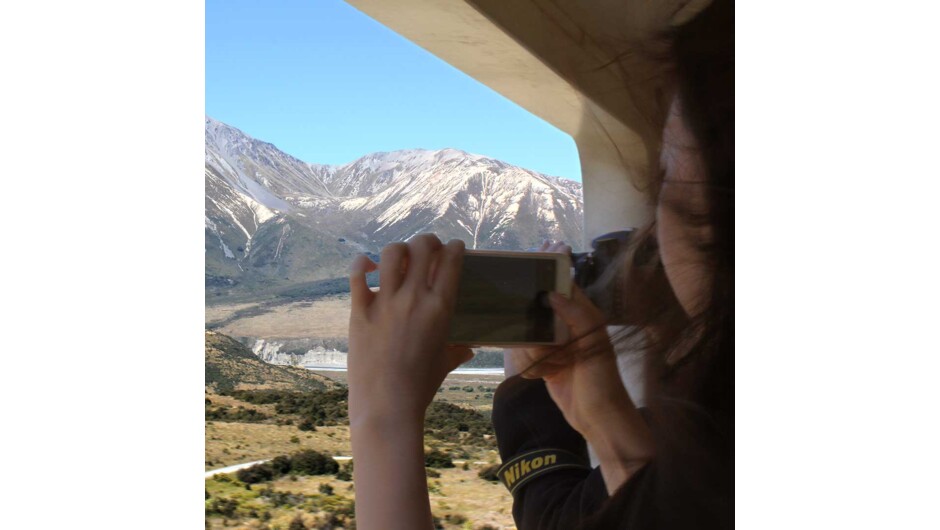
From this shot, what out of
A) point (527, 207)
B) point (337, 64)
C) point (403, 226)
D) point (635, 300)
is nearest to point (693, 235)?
point (635, 300)

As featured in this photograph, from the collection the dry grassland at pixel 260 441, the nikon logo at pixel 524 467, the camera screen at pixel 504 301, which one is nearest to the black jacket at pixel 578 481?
the nikon logo at pixel 524 467

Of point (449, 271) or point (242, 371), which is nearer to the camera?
point (449, 271)

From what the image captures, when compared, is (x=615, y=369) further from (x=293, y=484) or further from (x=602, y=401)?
(x=293, y=484)

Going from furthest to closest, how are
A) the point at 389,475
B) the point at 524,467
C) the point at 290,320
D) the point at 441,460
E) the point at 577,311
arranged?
the point at 441,460 < the point at 290,320 < the point at 524,467 < the point at 577,311 < the point at 389,475

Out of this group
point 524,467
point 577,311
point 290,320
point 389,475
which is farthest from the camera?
point 290,320

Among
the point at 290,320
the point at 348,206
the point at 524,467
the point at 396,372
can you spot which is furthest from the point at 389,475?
the point at 348,206

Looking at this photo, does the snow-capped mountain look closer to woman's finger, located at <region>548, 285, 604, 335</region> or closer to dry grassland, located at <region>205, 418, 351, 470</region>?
dry grassland, located at <region>205, 418, 351, 470</region>
